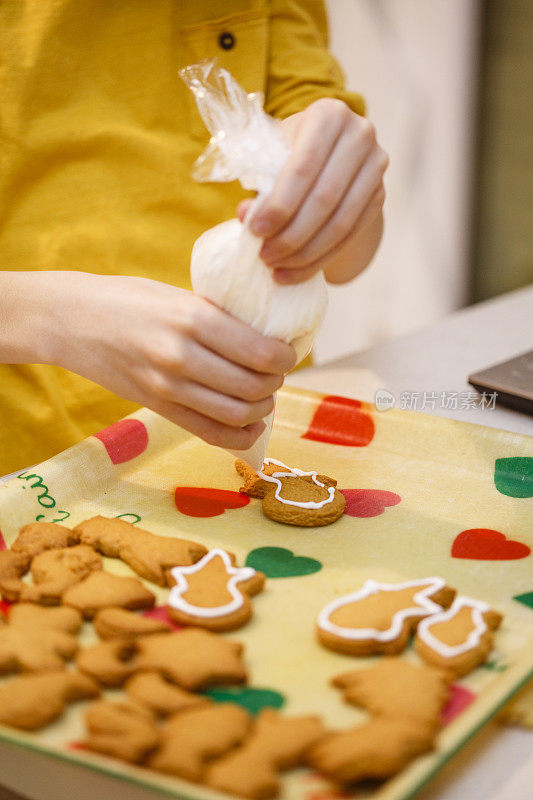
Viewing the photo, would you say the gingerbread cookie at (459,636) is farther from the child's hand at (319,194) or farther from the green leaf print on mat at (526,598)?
the child's hand at (319,194)

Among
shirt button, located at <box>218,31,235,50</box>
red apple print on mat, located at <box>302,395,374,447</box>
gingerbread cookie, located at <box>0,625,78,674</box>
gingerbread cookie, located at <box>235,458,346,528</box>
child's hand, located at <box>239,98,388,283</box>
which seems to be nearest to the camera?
gingerbread cookie, located at <box>0,625,78,674</box>

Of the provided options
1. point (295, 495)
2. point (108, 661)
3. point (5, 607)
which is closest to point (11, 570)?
point (5, 607)

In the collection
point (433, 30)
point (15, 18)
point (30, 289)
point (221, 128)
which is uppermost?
point (433, 30)

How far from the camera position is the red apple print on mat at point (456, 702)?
0.51 meters

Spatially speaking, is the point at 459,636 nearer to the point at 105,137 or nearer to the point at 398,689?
the point at 398,689

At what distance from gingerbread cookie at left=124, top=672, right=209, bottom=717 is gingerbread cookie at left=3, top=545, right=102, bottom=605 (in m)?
0.13

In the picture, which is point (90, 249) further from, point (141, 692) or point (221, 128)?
point (141, 692)

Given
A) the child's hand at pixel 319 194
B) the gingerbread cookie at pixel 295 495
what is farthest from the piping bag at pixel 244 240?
the gingerbread cookie at pixel 295 495

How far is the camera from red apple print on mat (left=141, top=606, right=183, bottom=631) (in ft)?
2.04

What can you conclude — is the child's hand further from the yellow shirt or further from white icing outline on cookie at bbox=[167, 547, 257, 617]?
the yellow shirt

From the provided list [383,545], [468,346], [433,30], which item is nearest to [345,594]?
[383,545]

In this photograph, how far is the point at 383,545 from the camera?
28.5 inches

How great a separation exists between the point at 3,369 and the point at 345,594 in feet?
1.77

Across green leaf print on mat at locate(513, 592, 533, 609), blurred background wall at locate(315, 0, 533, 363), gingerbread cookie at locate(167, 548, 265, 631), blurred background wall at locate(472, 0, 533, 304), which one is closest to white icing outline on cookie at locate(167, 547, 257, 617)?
gingerbread cookie at locate(167, 548, 265, 631)
